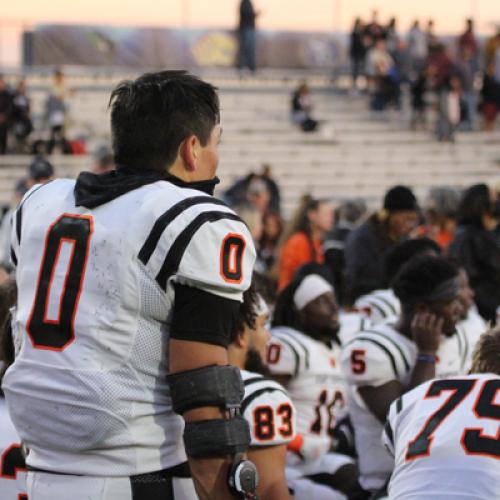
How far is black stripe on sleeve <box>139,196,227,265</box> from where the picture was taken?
2.83 metres

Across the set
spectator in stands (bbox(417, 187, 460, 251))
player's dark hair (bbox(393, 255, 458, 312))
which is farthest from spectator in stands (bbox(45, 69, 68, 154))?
player's dark hair (bbox(393, 255, 458, 312))

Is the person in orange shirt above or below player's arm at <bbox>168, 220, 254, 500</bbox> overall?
below

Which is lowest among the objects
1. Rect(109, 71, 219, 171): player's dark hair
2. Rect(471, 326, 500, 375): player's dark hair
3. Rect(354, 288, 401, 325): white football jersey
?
Rect(354, 288, 401, 325): white football jersey

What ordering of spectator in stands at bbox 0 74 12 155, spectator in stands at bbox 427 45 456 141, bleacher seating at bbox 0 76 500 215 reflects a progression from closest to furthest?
1. spectator in stands at bbox 0 74 12 155
2. bleacher seating at bbox 0 76 500 215
3. spectator in stands at bbox 427 45 456 141

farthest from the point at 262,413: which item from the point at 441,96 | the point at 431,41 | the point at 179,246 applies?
the point at 431,41

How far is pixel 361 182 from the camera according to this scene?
2061 centimetres

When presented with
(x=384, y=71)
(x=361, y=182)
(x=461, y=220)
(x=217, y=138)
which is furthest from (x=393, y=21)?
(x=217, y=138)

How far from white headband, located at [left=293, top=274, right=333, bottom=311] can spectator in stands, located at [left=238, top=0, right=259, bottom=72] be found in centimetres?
1937

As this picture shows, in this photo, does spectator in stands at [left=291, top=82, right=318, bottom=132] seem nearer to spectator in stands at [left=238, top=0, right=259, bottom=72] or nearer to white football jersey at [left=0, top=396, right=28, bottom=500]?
spectator in stands at [left=238, top=0, right=259, bottom=72]

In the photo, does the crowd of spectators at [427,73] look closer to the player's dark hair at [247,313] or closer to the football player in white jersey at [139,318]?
the player's dark hair at [247,313]

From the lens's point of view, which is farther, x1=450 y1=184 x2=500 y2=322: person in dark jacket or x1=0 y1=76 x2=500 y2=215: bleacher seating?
x1=0 y1=76 x2=500 y2=215: bleacher seating

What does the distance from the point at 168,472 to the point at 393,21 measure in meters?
22.0

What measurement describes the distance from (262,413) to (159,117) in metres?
1.36

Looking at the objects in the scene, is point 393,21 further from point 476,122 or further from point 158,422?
point 158,422
